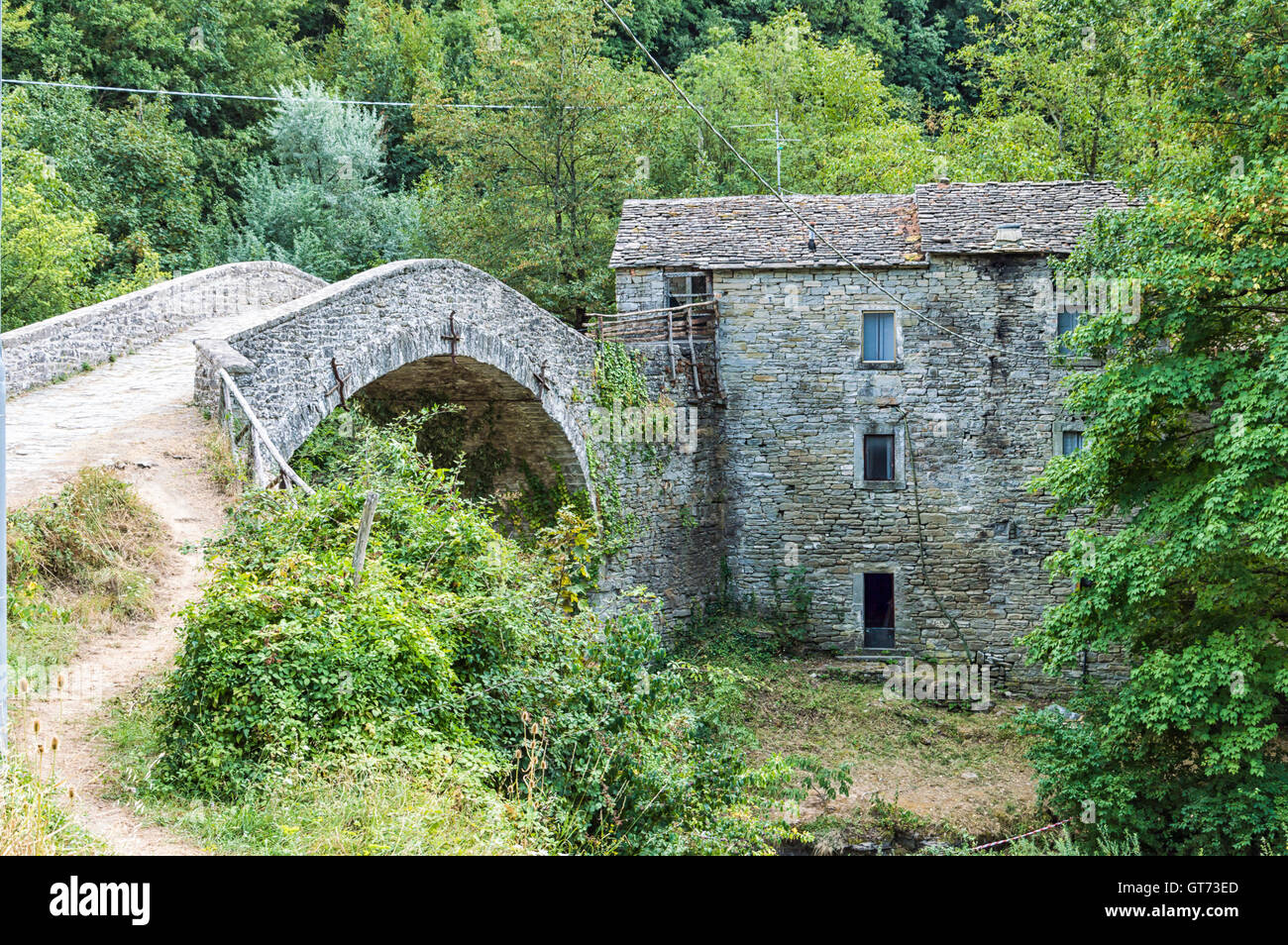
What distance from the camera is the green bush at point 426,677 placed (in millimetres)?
6508

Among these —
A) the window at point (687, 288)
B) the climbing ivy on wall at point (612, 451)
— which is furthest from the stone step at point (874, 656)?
the window at point (687, 288)

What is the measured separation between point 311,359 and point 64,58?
1710 centimetres

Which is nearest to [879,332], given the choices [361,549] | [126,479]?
[126,479]

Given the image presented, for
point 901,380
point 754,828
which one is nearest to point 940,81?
point 901,380

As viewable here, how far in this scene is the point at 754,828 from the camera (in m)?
8.58

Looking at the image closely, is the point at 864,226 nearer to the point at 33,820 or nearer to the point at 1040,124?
the point at 1040,124

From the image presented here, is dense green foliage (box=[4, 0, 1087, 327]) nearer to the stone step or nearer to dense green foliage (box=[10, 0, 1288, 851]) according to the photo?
dense green foliage (box=[10, 0, 1288, 851])

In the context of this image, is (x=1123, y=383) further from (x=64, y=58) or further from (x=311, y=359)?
(x=64, y=58)

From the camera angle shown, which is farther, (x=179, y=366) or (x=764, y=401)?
(x=764, y=401)

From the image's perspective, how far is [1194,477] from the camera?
38.7 ft

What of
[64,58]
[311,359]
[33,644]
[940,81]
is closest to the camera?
[33,644]

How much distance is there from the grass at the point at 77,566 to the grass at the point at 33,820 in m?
1.86

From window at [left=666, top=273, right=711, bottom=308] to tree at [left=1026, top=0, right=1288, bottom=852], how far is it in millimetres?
7269

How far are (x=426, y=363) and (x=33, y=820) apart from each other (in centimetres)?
966
